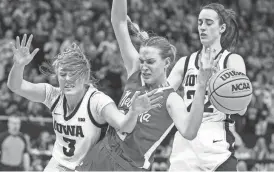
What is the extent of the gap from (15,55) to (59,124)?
2.29 feet

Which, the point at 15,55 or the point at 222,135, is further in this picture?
the point at 222,135

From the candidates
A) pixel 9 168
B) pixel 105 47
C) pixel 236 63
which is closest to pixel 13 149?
pixel 9 168

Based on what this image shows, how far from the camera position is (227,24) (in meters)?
5.64

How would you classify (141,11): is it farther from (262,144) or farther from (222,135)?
(222,135)

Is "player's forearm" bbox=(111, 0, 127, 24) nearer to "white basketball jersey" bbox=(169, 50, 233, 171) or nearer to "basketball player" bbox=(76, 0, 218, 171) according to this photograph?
"basketball player" bbox=(76, 0, 218, 171)

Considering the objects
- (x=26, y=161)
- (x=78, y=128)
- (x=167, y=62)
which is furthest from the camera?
(x=26, y=161)

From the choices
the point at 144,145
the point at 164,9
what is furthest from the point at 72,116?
the point at 164,9

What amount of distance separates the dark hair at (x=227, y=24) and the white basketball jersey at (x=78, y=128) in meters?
1.55

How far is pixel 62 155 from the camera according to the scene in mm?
4859

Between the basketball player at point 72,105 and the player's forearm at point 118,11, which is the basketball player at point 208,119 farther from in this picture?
the basketball player at point 72,105

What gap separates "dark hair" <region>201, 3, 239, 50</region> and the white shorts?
973 millimetres

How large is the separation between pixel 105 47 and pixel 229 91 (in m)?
9.15

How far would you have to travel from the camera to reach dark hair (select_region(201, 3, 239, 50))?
5559 millimetres

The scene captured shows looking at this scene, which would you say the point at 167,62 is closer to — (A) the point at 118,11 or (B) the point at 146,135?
(B) the point at 146,135
